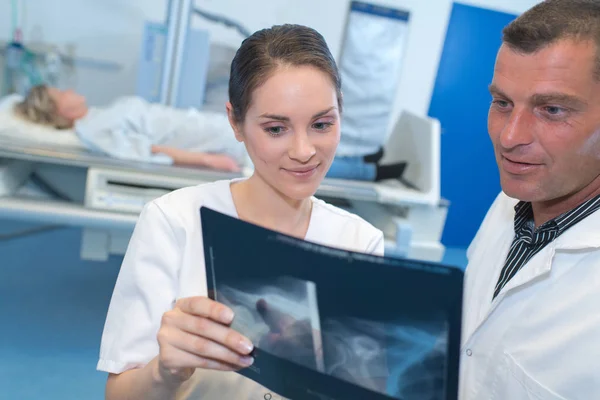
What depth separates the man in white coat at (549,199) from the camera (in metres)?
0.99

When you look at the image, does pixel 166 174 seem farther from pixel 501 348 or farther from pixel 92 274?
pixel 501 348

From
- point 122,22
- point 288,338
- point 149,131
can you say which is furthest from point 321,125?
point 122,22

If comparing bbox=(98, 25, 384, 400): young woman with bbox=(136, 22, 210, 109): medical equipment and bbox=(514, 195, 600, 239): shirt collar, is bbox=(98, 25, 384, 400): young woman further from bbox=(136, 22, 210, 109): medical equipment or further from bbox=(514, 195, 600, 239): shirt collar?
bbox=(136, 22, 210, 109): medical equipment

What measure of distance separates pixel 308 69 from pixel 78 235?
10.1ft

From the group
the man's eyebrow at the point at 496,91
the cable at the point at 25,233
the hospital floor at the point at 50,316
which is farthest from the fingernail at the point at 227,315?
the cable at the point at 25,233

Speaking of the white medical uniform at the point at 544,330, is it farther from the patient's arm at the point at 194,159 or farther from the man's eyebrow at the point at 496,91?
the patient's arm at the point at 194,159

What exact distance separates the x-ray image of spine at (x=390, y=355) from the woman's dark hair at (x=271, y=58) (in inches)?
20.0

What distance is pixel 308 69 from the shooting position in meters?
1.07

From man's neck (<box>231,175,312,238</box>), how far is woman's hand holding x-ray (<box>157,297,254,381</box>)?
0.34 meters

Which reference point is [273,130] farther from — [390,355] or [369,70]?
[369,70]

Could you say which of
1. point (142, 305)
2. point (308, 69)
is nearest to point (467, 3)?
point (308, 69)

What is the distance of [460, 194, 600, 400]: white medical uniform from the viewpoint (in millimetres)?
974

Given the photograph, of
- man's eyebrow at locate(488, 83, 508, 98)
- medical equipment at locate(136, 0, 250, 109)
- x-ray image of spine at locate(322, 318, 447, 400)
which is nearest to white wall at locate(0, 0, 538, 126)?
medical equipment at locate(136, 0, 250, 109)

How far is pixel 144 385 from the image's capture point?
969 mm
